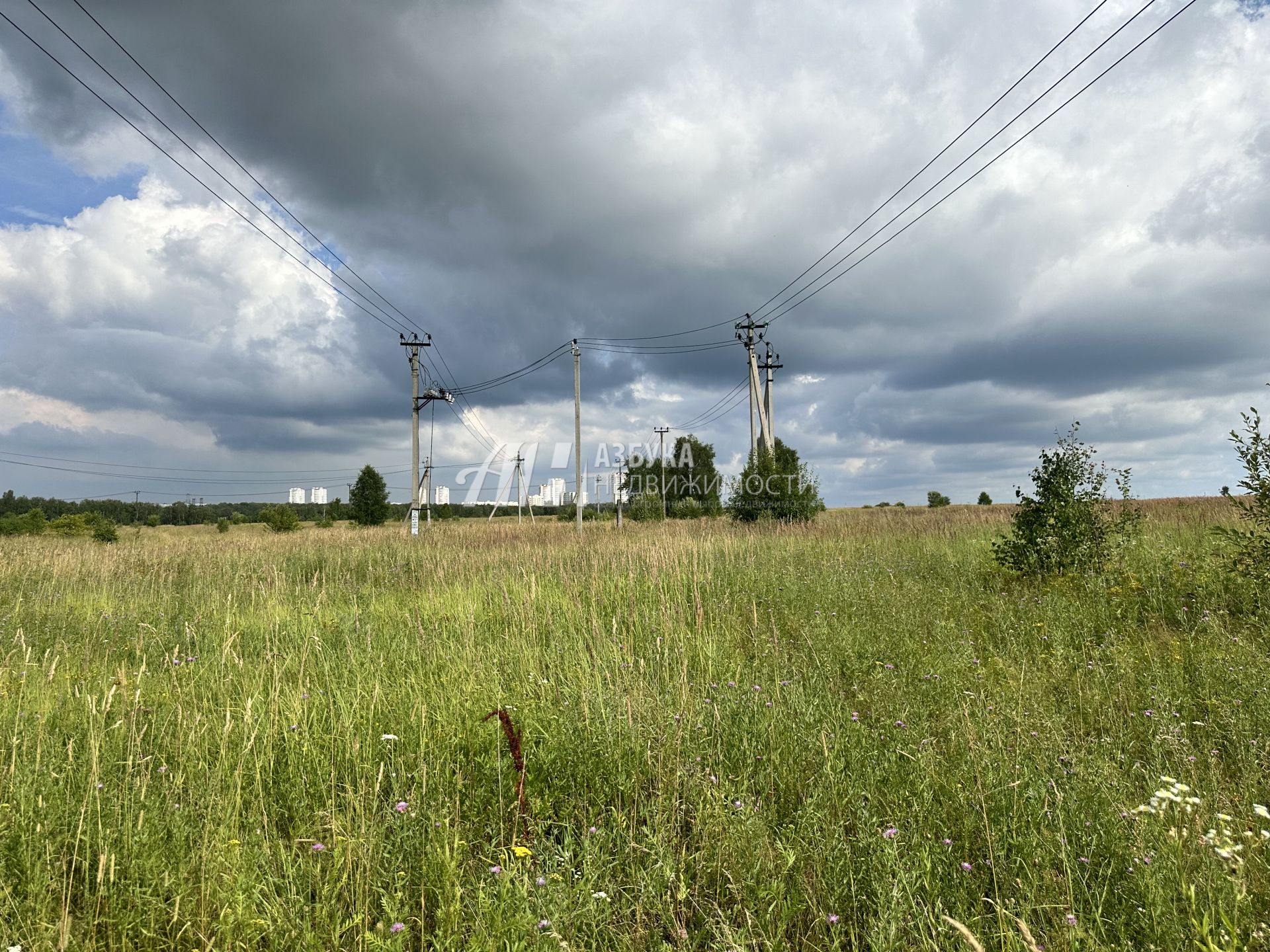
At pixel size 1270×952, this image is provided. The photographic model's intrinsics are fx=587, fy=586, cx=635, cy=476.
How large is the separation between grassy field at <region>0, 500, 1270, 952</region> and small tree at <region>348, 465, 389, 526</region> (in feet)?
178

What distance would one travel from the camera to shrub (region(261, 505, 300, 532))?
1629 inches

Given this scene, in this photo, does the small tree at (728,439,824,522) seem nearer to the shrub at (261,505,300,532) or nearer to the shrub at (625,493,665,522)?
the shrub at (625,493,665,522)

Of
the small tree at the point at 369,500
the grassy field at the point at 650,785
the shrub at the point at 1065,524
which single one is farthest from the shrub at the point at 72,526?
the shrub at the point at 1065,524

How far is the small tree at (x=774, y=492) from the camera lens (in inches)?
814

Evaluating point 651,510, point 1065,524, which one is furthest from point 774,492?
point 651,510

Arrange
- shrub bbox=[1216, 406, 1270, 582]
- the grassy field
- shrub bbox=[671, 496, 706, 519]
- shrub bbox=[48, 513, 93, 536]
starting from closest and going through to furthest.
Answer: the grassy field
shrub bbox=[1216, 406, 1270, 582]
shrub bbox=[48, 513, 93, 536]
shrub bbox=[671, 496, 706, 519]

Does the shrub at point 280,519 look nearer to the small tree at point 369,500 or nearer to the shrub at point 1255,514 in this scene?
the small tree at point 369,500

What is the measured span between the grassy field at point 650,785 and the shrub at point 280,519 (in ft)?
131

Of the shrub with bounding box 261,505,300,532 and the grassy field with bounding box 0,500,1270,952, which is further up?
the shrub with bounding box 261,505,300,532

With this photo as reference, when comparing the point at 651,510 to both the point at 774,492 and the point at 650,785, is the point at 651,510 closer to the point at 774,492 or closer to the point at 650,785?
the point at 774,492

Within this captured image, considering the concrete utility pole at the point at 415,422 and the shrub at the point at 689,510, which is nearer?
the concrete utility pole at the point at 415,422

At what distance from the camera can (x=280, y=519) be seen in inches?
1656

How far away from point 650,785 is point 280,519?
46.7 meters

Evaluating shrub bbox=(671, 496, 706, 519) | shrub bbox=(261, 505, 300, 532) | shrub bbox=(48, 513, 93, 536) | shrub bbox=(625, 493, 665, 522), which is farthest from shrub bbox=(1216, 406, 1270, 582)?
shrub bbox=(48, 513, 93, 536)
